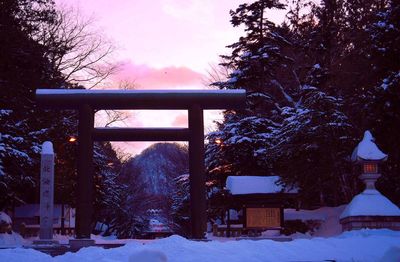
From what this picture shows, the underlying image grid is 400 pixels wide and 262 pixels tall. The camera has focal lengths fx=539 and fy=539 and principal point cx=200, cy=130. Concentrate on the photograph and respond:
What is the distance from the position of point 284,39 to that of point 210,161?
349 inches

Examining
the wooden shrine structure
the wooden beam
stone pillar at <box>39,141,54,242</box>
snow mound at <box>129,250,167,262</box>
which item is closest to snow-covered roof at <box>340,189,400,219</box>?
the wooden shrine structure

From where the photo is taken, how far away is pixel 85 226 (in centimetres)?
1770

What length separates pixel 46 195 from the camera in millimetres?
19797

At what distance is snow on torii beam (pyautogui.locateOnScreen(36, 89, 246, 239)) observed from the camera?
1777 cm

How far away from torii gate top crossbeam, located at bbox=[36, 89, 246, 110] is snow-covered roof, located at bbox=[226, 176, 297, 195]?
24.9 feet

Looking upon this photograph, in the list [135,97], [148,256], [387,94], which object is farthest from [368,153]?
[148,256]

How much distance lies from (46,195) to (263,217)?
958cm

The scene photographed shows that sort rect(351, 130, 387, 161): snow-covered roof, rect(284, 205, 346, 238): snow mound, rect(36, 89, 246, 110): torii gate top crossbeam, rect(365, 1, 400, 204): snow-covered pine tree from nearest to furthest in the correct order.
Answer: rect(36, 89, 246, 110): torii gate top crossbeam < rect(351, 130, 387, 161): snow-covered roof < rect(365, 1, 400, 204): snow-covered pine tree < rect(284, 205, 346, 238): snow mound

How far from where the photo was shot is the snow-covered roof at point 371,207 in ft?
61.8

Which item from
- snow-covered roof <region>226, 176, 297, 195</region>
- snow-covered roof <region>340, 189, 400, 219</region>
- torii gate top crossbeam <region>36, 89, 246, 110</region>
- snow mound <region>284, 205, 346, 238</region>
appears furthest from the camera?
snow-covered roof <region>226, 176, 297, 195</region>

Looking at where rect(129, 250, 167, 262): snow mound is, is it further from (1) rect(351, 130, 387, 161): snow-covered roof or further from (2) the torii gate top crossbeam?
(1) rect(351, 130, 387, 161): snow-covered roof

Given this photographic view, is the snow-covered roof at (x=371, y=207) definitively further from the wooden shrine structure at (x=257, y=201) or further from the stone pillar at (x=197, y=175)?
the stone pillar at (x=197, y=175)

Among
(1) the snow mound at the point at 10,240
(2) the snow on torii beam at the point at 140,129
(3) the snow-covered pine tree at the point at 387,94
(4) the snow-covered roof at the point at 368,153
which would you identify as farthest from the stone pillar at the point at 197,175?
(1) the snow mound at the point at 10,240

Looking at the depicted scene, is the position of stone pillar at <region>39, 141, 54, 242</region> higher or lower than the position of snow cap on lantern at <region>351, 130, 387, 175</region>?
lower
